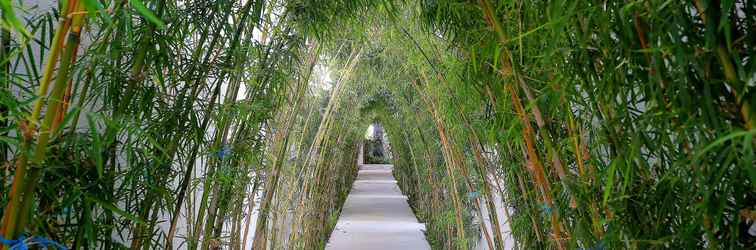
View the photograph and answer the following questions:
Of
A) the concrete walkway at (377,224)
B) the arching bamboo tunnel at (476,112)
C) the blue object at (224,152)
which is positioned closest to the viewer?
the arching bamboo tunnel at (476,112)

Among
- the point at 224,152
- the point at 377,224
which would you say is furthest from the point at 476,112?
the point at 377,224

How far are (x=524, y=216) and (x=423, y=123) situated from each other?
369cm

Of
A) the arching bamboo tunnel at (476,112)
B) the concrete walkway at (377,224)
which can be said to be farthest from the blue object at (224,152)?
the concrete walkway at (377,224)

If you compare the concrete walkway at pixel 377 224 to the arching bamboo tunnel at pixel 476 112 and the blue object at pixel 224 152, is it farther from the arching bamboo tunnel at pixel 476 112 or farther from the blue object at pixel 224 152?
the blue object at pixel 224 152

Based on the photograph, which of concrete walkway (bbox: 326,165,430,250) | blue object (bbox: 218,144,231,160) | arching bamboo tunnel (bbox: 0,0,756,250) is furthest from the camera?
concrete walkway (bbox: 326,165,430,250)

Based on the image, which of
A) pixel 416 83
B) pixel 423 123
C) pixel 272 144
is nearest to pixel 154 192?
pixel 272 144

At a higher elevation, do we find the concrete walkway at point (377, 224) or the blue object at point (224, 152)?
the blue object at point (224, 152)

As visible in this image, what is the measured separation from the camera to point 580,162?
6.10 ft

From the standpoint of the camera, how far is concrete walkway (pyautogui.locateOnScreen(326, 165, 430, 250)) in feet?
28.2

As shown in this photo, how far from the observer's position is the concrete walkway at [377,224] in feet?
28.2

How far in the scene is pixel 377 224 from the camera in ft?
34.2

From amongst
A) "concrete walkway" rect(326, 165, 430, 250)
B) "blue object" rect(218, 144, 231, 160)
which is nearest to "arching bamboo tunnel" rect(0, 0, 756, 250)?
"blue object" rect(218, 144, 231, 160)

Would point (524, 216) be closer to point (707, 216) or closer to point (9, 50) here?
point (707, 216)

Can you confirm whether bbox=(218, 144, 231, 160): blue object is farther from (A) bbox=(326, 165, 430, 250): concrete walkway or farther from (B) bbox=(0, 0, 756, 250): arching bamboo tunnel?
(A) bbox=(326, 165, 430, 250): concrete walkway
